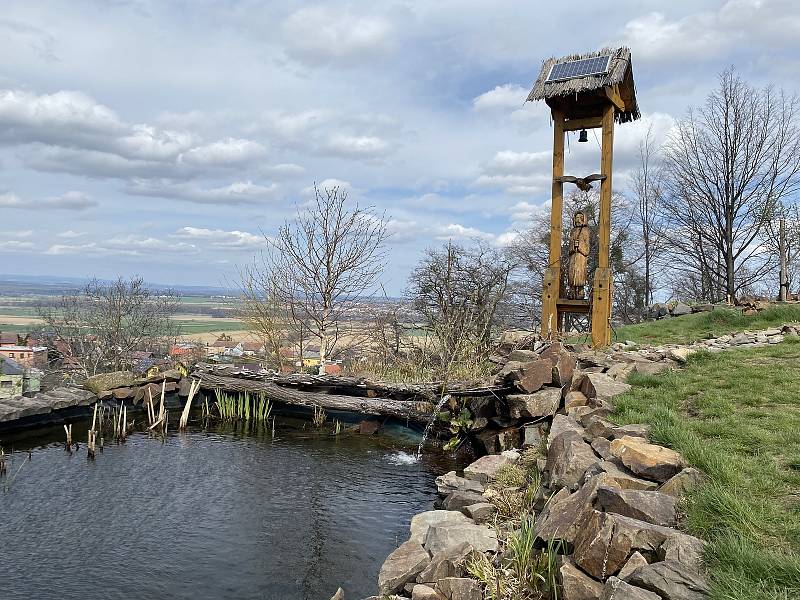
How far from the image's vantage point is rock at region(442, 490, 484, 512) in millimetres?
5211

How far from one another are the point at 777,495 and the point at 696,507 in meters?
0.55

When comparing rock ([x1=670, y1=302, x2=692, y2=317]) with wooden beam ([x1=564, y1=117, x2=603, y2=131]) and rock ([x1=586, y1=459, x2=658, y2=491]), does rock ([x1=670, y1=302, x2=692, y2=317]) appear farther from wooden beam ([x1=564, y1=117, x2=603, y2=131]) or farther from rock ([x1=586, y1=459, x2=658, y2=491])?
rock ([x1=586, y1=459, x2=658, y2=491])

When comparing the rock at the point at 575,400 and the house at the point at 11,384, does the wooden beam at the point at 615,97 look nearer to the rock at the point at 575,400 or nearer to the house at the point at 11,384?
the rock at the point at 575,400

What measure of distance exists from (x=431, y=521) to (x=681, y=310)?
1426 cm

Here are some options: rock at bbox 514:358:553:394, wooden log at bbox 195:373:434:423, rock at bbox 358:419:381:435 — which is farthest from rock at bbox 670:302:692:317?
rock at bbox 514:358:553:394

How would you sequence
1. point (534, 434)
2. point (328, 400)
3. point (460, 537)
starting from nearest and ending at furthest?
point (460, 537) → point (534, 434) → point (328, 400)

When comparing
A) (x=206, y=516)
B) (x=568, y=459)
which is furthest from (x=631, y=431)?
(x=206, y=516)

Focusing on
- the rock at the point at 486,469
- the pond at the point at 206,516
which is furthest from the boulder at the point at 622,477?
the pond at the point at 206,516

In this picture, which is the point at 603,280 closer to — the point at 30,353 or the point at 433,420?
the point at 433,420

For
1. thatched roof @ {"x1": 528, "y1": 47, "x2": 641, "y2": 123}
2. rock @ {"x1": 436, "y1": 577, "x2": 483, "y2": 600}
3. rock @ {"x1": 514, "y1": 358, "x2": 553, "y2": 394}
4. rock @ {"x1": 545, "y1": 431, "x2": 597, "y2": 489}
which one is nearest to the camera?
rock @ {"x1": 436, "y1": 577, "x2": 483, "y2": 600}

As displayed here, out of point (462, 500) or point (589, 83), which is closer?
point (462, 500)

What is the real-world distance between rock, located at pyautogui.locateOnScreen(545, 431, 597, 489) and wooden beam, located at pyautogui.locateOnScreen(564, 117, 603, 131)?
6.59m

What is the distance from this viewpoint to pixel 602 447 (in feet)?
14.6

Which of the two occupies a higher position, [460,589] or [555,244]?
[555,244]
